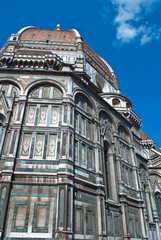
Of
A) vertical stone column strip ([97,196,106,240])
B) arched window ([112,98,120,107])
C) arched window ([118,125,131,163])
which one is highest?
arched window ([112,98,120,107])

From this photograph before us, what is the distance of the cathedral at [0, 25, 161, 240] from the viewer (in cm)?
1033

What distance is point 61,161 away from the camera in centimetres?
1161

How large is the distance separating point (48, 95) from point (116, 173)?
855 centimetres

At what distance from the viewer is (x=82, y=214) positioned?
11.4 m

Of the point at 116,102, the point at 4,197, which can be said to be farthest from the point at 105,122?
the point at 4,197

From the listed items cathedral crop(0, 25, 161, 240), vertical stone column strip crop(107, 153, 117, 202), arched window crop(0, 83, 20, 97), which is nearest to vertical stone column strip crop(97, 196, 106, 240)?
cathedral crop(0, 25, 161, 240)

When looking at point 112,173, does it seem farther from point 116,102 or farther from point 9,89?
point 116,102

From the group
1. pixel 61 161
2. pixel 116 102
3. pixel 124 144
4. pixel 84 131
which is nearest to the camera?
pixel 61 161

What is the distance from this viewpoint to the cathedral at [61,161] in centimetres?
1033

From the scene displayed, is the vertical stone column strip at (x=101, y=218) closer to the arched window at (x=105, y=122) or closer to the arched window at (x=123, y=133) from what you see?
the arched window at (x=105, y=122)

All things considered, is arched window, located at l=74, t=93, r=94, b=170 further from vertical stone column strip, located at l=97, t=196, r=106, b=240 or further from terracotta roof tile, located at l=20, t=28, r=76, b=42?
terracotta roof tile, located at l=20, t=28, r=76, b=42

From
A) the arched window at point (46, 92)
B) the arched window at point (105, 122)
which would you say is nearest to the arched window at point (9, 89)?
the arched window at point (46, 92)

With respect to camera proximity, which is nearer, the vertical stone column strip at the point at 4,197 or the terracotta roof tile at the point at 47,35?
the vertical stone column strip at the point at 4,197

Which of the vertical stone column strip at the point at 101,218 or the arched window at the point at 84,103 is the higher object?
the arched window at the point at 84,103
